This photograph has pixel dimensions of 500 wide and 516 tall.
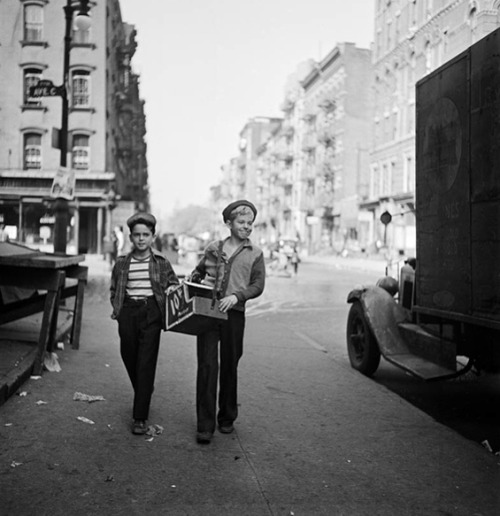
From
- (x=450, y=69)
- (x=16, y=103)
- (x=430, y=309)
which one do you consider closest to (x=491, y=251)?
(x=430, y=309)

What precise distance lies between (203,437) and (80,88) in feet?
49.4

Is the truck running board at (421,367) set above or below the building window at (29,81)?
below

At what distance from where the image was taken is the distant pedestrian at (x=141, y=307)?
16.0ft

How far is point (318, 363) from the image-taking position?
27.0ft

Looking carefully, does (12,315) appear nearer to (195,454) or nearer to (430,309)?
(195,454)

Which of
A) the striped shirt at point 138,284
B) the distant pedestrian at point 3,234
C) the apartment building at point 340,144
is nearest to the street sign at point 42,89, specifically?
the distant pedestrian at point 3,234

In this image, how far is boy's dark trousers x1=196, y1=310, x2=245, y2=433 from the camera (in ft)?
15.4

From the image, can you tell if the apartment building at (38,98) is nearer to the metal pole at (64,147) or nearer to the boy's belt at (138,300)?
the metal pole at (64,147)

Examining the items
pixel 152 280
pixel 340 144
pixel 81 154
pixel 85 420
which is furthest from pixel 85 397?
pixel 340 144

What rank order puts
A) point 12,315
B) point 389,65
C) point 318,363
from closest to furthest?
point 12,315 < point 318,363 < point 389,65

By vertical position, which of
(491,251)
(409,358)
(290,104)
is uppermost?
(290,104)

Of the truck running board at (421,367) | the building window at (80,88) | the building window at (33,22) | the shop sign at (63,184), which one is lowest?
the truck running board at (421,367)

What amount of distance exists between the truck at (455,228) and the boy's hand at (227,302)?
1.84 m

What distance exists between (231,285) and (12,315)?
12.7 feet
